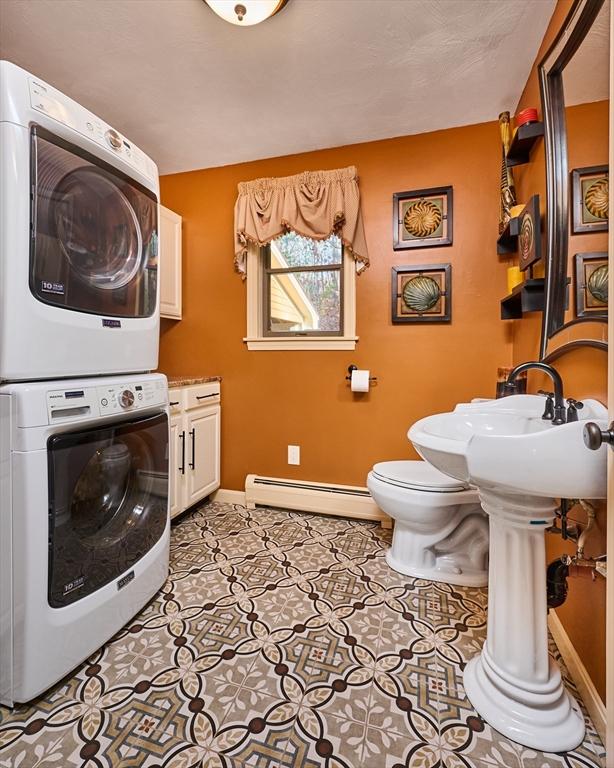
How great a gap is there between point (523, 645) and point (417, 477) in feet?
2.56

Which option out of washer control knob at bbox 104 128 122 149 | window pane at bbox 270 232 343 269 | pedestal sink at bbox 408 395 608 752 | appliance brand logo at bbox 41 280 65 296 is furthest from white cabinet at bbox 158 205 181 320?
pedestal sink at bbox 408 395 608 752

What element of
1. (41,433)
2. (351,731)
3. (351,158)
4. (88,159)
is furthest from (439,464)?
(351,158)

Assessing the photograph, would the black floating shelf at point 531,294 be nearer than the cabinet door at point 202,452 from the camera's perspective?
Yes

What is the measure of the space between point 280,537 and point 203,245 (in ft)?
6.62

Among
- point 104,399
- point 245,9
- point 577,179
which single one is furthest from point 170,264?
point 577,179

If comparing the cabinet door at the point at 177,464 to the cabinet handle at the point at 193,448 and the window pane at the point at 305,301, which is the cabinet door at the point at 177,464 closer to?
the cabinet handle at the point at 193,448

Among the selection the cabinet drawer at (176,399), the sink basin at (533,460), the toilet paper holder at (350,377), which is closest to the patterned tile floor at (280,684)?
the sink basin at (533,460)

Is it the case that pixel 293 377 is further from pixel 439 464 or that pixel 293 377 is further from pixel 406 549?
pixel 439 464

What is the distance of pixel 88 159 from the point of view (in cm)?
120

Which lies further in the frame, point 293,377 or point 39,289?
point 293,377

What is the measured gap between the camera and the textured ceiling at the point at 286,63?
143cm

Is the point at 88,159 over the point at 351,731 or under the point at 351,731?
over

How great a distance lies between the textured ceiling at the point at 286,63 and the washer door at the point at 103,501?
1.60 m

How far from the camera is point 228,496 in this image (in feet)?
8.52
